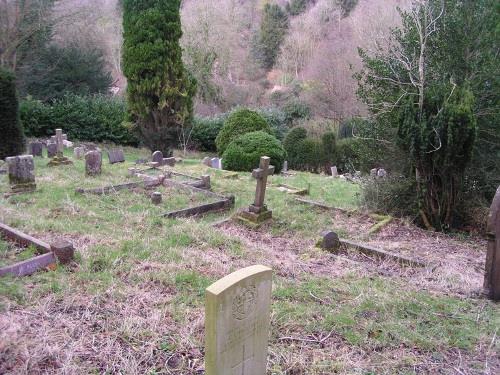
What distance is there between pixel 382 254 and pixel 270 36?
3448cm

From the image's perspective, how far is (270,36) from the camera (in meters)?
37.3

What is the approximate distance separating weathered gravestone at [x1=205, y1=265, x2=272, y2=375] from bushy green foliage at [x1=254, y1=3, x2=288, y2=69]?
35413 millimetres

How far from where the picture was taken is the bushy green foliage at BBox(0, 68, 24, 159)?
12.3 m

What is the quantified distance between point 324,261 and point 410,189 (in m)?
2.91

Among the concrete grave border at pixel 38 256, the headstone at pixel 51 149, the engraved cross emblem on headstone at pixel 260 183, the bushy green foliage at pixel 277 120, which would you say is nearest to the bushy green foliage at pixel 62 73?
the bushy green foliage at pixel 277 120

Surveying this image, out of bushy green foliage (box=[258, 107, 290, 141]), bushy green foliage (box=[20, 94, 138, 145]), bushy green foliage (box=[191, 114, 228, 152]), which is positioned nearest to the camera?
bushy green foliage (box=[20, 94, 138, 145])

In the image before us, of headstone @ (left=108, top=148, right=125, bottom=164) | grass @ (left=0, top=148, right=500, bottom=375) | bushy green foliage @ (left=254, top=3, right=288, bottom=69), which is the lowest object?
grass @ (left=0, top=148, right=500, bottom=375)

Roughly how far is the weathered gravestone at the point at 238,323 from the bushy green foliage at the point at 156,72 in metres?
13.4

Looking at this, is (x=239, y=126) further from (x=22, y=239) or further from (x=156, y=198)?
(x=22, y=239)

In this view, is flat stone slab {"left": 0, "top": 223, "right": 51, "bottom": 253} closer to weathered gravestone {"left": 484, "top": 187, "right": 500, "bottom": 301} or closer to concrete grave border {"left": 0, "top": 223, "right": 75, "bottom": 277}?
concrete grave border {"left": 0, "top": 223, "right": 75, "bottom": 277}

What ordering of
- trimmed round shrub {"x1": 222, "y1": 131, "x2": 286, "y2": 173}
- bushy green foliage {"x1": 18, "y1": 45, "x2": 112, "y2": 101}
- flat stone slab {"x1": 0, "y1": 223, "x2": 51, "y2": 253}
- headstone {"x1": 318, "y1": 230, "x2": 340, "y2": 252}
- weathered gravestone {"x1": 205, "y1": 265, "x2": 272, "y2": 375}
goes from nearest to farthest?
weathered gravestone {"x1": 205, "y1": 265, "x2": 272, "y2": 375}, flat stone slab {"x1": 0, "y1": 223, "x2": 51, "y2": 253}, headstone {"x1": 318, "y1": 230, "x2": 340, "y2": 252}, trimmed round shrub {"x1": 222, "y1": 131, "x2": 286, "y2": 173}, bushy green foliage {"x1": 18, "y1": 45, "x2": 112, "y2": 101}

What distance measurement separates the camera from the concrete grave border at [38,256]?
4.09 meters

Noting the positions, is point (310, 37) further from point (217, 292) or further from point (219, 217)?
point (217, 292)

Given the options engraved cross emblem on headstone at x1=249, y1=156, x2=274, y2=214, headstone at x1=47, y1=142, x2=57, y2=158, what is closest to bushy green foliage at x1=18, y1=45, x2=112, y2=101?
headstone at x1=47, y1=142, x2=57, y2=158
